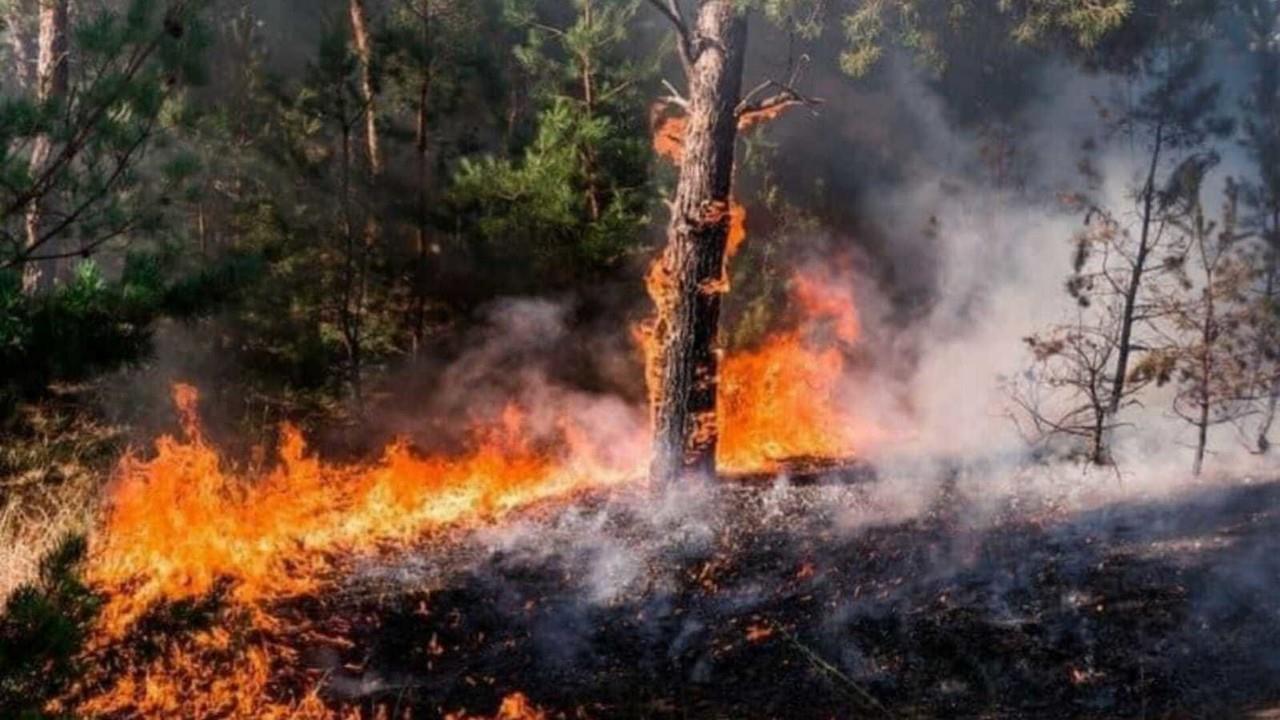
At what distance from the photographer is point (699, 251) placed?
988 cm

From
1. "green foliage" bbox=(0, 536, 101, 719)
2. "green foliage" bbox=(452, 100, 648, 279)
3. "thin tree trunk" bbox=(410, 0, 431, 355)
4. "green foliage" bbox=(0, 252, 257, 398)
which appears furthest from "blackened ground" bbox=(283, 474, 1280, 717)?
"thin tree trunk" bbox=(410, 0, 431, 355)

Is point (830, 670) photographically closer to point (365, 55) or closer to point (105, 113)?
point (105, 113)

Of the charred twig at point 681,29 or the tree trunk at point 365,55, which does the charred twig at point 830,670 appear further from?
the tree trunk at point 365,55

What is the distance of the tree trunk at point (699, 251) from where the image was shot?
9734mm

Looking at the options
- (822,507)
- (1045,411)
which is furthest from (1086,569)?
(1045,411)

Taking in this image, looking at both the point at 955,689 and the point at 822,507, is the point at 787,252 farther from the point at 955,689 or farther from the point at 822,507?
the point at 955,689

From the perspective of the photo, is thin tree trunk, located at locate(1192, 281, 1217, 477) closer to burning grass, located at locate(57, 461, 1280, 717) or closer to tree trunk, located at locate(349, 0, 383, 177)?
burning grass, located at locate(57, 461, 1280, 717)

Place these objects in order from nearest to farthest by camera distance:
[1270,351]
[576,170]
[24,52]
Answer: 1. [1270,351]
2. [576,170]
3. [24,52]

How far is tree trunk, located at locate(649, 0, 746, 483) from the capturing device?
9734 millimetres

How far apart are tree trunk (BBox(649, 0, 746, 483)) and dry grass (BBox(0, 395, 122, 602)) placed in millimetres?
5956

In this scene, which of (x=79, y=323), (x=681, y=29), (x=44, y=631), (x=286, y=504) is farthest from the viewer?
(x=286, y=504)

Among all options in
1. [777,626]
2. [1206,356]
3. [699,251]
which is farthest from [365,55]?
[1206,356]

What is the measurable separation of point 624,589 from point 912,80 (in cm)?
1878

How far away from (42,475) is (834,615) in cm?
770
